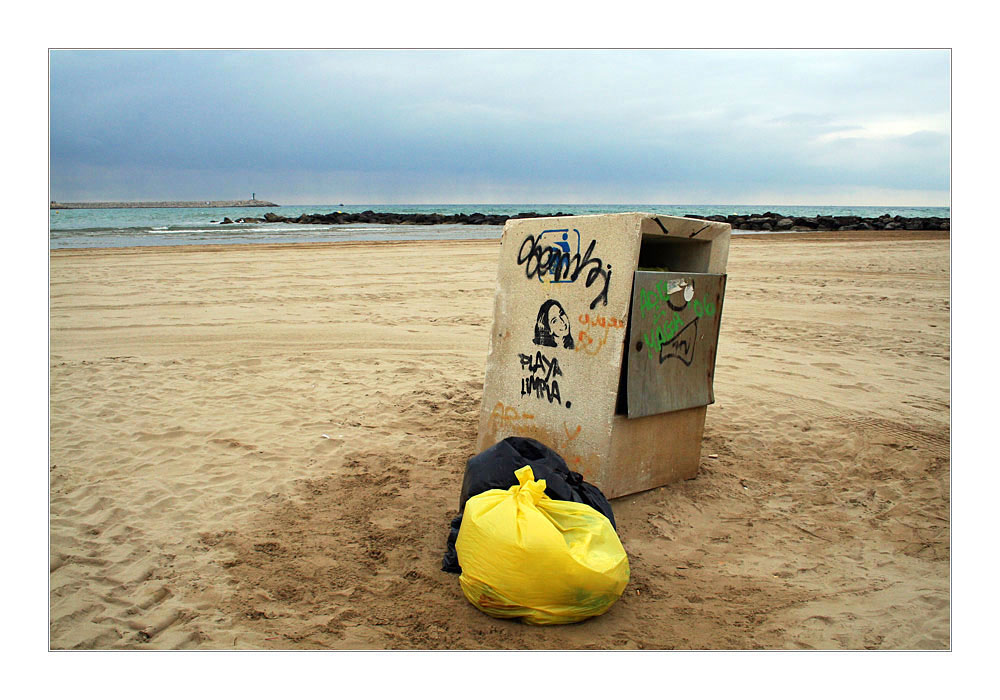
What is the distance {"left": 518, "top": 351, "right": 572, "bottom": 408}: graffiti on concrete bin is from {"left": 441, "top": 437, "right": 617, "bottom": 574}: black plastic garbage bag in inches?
20.6

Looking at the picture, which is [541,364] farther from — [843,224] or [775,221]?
[775,221]

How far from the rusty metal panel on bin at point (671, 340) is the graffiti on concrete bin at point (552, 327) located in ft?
1.37

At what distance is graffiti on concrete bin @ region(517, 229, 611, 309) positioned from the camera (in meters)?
3.68

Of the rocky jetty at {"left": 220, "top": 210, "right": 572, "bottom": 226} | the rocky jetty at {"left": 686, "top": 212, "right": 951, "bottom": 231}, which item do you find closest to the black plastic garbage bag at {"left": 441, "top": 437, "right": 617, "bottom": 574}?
the rocky jetty at {"left": 686, "top": 212, "right": 951, "bottom": 231}

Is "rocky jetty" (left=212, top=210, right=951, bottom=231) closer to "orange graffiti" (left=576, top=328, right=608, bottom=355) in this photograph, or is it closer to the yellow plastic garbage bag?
"orange graffiti" (left=576, top=328, right=608, bottom=355)

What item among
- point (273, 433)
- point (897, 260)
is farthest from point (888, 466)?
point (897, 260)

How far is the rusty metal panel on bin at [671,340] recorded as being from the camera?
3658mm

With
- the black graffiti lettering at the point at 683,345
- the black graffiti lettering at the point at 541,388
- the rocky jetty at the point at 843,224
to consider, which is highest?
the rocky jetty at the point at 843,224

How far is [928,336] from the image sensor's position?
8055mm

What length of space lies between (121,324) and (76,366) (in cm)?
205

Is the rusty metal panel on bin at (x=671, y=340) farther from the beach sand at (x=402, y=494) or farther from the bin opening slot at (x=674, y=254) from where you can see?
the beach sand at (x=402, y=494)

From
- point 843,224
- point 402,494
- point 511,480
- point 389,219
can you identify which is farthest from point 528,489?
point 389,219

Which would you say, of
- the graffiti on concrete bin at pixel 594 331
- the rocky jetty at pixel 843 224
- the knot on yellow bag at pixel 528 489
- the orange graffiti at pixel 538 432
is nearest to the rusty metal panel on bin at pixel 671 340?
the graffiti on concrete bin at pixel 594 331

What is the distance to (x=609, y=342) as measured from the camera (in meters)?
3.65
